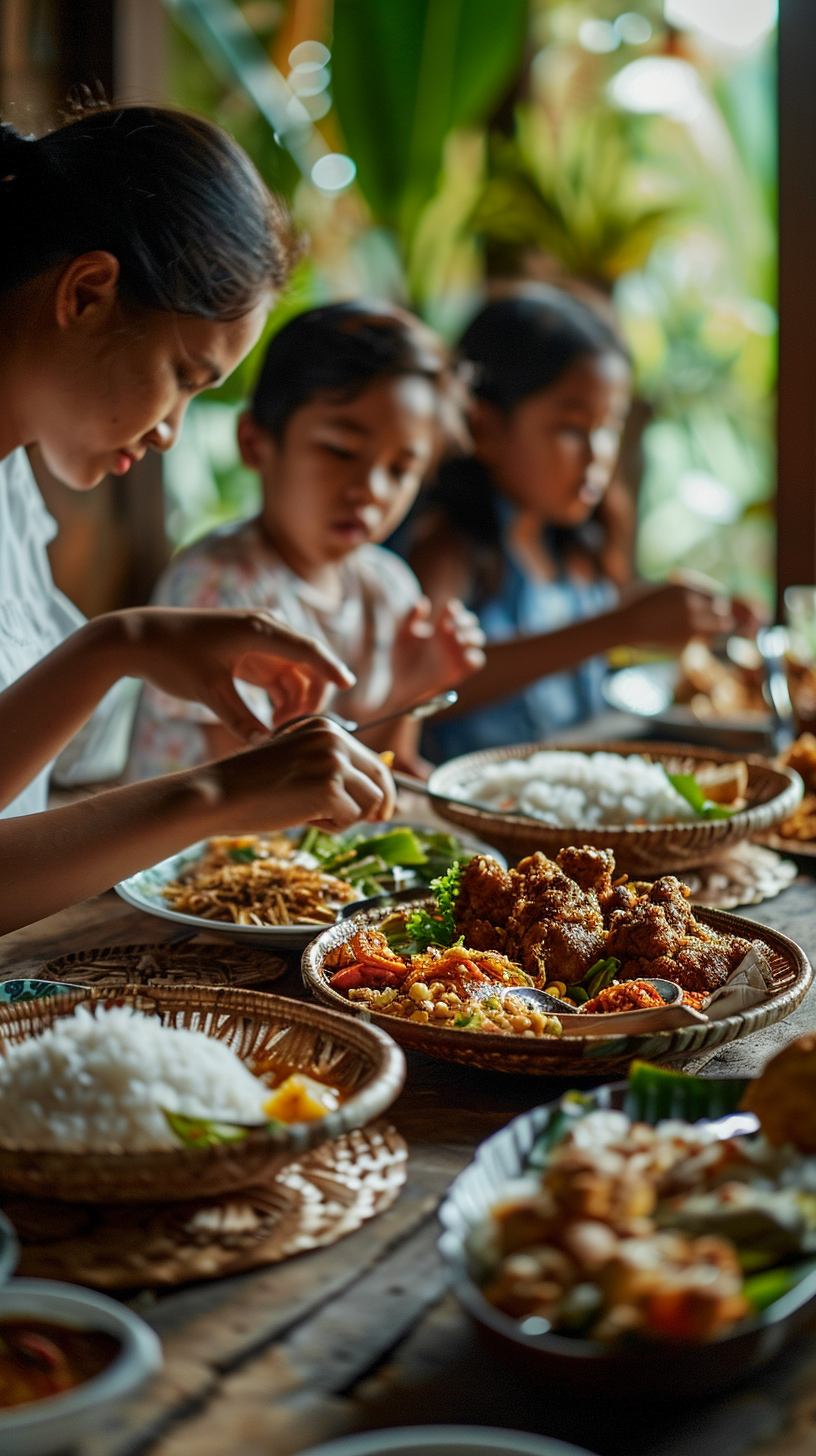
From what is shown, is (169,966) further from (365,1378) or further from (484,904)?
(365,1378)

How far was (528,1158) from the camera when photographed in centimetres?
87

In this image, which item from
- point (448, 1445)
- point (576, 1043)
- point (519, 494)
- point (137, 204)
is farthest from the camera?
point (519, 494)

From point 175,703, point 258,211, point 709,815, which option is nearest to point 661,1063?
point 709,815

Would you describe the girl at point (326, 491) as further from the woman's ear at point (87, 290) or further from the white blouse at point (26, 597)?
the woman's ear at point (87, 290)

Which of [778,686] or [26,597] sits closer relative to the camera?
[26,597]

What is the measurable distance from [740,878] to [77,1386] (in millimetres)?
1386

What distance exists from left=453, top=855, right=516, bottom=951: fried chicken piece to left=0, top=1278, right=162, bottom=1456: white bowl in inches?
27.1

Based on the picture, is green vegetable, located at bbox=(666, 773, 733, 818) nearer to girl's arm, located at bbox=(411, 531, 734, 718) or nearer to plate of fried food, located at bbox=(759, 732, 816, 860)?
plate of fried food, located at bbox=(759, 732, 816, 860)

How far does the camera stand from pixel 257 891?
164 centimetres

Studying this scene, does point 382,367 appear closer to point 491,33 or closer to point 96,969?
point 96,969

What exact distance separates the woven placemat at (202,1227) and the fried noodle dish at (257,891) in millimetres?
580

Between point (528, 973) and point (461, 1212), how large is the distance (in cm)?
57

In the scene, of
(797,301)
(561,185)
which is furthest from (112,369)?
(561,185)

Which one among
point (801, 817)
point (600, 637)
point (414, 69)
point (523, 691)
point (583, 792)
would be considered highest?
point (414, 69)
